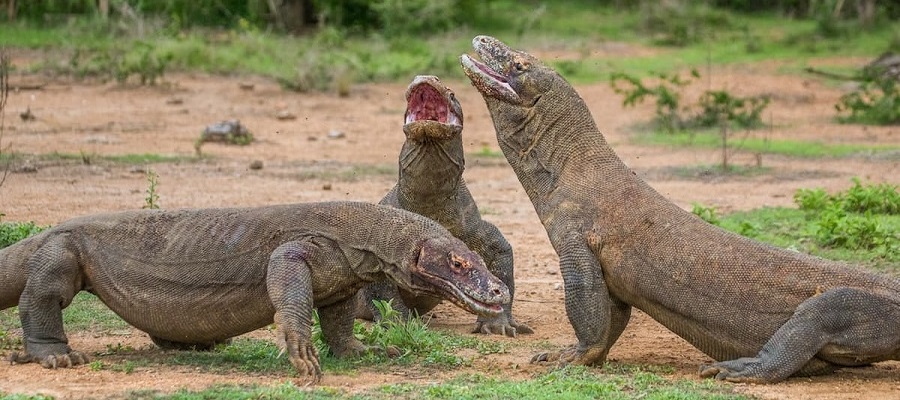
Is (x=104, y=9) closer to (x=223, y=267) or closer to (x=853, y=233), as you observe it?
(x=853, y=233)

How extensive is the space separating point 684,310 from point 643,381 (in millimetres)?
463

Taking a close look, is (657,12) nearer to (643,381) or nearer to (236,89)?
(236,89)

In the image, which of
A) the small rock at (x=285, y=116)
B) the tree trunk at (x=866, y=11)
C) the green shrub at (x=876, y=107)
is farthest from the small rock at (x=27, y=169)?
the tree trunk at (x=866, y=11)

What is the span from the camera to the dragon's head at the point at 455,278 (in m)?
6.44

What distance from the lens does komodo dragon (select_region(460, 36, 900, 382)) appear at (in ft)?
21.1

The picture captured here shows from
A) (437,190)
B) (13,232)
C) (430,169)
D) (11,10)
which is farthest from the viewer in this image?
(11,10)

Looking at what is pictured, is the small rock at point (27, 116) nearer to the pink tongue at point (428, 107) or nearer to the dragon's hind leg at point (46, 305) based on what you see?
the pink tongue at point (428, 107)

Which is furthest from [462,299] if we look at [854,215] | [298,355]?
[854,215]

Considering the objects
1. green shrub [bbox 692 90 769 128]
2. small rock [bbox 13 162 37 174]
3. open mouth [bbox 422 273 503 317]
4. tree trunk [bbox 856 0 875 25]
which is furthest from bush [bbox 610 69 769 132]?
open mouth [bbox 422 273 503 317]

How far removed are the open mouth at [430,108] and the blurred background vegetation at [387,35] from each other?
1258 centimetres

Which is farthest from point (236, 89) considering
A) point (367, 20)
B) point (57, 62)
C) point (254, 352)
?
point (254, 352)

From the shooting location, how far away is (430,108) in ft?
27.0

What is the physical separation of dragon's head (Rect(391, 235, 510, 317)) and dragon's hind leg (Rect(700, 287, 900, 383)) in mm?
1166

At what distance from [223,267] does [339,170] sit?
8.32 meters
